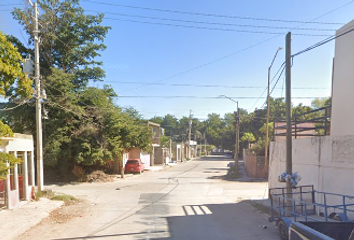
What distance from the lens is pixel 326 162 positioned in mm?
8820

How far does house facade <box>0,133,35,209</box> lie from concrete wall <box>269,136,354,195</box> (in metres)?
10.7

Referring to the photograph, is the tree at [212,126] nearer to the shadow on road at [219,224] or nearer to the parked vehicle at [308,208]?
the shadow on road at [219,224]

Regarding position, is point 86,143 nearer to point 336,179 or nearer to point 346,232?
point 336,179

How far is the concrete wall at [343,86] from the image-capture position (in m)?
9.13

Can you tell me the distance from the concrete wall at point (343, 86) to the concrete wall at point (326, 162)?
3.03 feet

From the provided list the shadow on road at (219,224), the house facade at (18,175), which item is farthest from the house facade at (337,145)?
the house facade at (18,175)

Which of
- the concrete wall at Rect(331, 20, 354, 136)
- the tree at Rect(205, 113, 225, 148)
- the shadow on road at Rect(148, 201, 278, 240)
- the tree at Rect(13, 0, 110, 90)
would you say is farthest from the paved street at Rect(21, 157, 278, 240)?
the tree at Rect(205, 113, 225, 148)

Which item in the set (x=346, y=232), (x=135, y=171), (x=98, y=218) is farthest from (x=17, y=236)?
(x=135, y=171)

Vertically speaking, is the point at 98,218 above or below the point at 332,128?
below

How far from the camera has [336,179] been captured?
8.20 meters

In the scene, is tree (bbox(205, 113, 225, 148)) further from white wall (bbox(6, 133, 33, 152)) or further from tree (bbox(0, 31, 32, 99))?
tree (bbox(0, 31, 32, 99))

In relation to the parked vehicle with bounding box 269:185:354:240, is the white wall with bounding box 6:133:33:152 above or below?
above

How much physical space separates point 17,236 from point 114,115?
1502 centimetres

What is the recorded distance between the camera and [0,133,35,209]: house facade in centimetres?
1019
